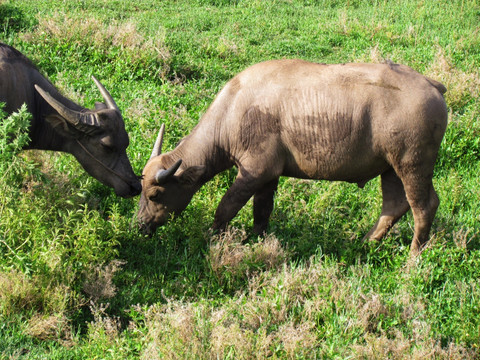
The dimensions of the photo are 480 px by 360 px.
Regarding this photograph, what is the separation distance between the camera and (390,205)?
623 cm

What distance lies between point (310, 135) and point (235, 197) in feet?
3.08

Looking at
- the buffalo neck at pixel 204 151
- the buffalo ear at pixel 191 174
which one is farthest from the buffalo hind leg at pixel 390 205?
the buffalo ear at pixel 191 174

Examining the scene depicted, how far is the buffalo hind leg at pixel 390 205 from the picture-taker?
6.18 m

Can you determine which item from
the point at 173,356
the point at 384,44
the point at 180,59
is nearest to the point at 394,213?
the point at 173,356

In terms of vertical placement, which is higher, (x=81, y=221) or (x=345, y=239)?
(x=81, y=221)

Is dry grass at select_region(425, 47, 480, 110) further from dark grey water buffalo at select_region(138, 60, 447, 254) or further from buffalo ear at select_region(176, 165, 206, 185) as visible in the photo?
buffalo ear at select_region(176, 165, 206, 185)

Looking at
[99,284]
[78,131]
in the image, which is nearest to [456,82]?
[78,131]

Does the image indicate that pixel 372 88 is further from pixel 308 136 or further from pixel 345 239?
pixel 345 239

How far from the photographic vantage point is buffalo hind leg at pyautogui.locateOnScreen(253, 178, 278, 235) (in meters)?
6.16

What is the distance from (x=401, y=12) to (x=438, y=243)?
8731mm

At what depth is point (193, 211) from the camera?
6.32 metres

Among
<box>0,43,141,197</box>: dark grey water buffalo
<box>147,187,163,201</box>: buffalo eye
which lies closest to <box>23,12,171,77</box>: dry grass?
<box>0,43,141,197</box>: dark grey water buffalo

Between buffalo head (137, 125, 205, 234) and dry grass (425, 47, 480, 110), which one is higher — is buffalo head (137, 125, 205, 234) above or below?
above

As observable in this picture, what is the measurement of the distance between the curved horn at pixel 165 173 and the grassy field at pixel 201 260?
1.68 feet
